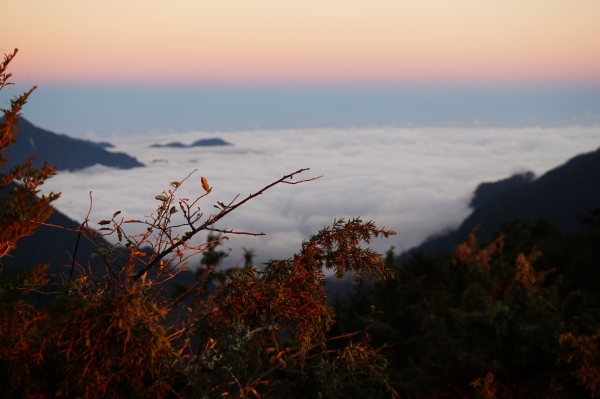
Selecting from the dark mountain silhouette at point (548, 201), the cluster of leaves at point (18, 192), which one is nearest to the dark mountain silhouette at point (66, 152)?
the dark mountain silhouette at point (548, 201)

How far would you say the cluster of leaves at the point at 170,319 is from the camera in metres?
2.53

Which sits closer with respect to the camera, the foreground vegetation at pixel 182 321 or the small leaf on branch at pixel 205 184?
the foreground vegetation at pixel 182 321

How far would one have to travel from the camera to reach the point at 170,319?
A: 11.2 feet

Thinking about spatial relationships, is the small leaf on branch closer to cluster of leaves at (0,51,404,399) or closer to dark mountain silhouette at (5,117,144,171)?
cluster of leaves at (0,51,404,399)

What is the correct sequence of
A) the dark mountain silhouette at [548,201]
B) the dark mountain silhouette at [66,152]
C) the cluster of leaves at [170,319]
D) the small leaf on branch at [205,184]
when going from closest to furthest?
the cluster of leaves at [170,319] → the small leaf on branch at [205,184] → the dark mountain silhouette at [548,201] → the dark mountain silhouette at [66,152]

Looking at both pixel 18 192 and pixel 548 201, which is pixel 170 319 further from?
pixel 548 201

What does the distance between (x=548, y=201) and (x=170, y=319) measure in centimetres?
10296

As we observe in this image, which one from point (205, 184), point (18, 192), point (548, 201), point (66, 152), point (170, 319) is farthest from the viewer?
point (66, 152)

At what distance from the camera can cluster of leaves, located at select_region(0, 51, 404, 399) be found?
2.53m

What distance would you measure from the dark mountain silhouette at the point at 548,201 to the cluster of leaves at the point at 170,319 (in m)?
84.2

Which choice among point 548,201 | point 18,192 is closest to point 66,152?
point 548,201

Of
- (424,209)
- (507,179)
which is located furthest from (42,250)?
(507,179)

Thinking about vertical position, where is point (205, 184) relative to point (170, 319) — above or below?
above

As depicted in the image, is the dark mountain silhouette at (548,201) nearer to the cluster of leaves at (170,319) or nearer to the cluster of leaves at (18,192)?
the cluster of leaves at (18,192)
